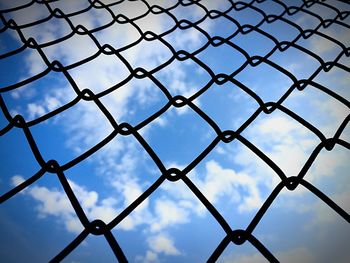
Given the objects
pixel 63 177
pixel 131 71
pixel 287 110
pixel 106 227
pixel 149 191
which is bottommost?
pixel 106 227

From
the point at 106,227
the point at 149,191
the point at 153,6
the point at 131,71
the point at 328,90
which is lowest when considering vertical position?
the point at 106,227

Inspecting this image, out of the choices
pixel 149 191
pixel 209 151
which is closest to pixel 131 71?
pixel 209 151

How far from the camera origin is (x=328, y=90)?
5.83 ft

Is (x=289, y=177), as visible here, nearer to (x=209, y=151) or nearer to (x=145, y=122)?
(x=209, y=151)

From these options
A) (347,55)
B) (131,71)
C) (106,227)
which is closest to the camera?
(106,227)

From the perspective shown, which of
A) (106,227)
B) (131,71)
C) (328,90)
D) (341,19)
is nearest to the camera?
(106,227)

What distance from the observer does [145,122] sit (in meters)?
1.60

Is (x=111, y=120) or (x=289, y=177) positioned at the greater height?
(x=111, y=120)

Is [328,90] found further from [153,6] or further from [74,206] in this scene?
[153,6]

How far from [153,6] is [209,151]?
2.02 metres

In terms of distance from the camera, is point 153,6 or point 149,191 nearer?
point 149,191

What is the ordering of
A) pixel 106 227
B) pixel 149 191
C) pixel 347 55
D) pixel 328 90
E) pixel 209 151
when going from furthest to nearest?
pixel 347 55 < pixel 328 90 < pixel 209 151 < pixel 149 191 < pixel 106 227

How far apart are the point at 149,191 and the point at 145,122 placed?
46 centimetres

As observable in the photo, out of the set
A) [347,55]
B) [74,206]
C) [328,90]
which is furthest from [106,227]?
[347,55]
